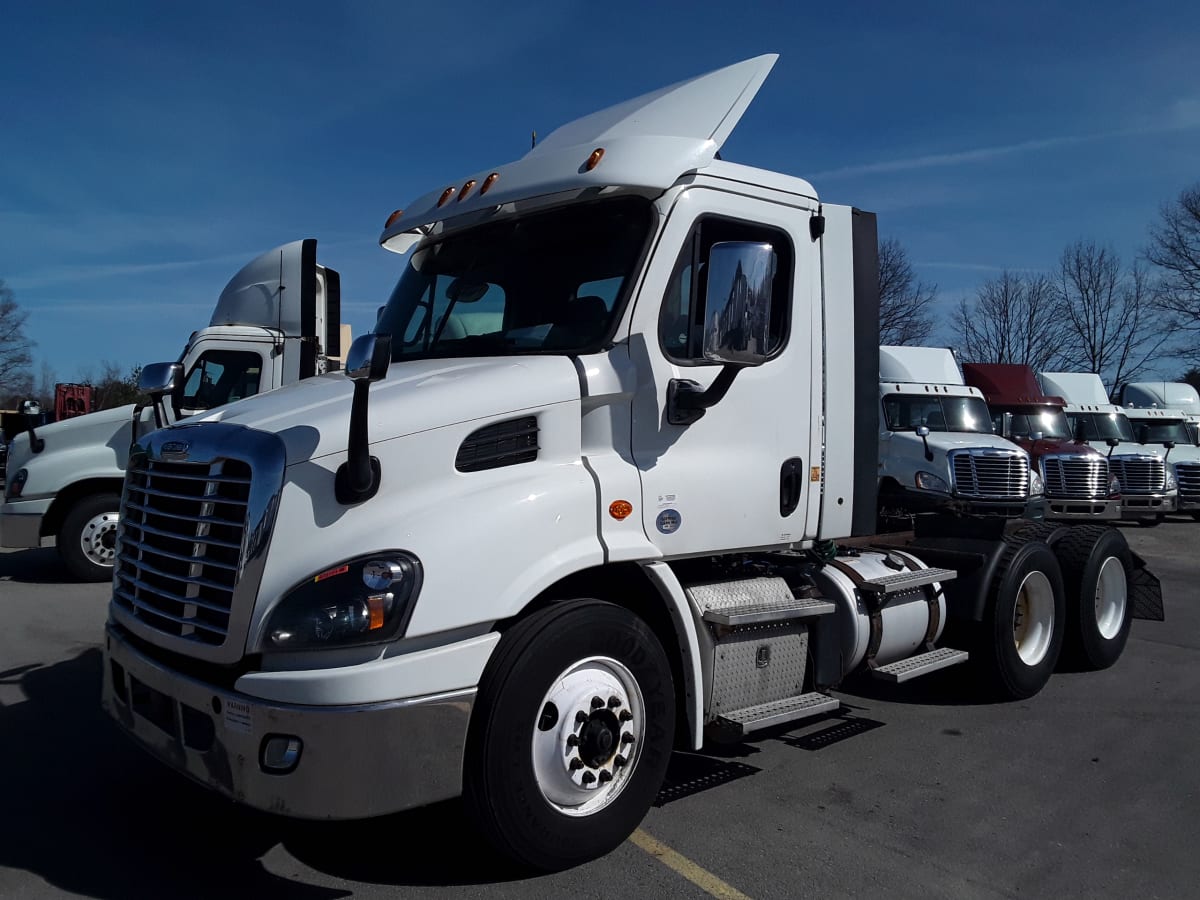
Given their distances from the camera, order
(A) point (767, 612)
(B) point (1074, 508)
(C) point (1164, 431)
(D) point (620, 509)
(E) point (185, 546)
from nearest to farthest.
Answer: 1. (E) point (185, 546)
2. (D) point (620, 509)
3. (A) point (767, 612)
4. (B) point (1074, 508)
5. (C) point (1164, 431)

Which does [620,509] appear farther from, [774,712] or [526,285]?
[774,712]

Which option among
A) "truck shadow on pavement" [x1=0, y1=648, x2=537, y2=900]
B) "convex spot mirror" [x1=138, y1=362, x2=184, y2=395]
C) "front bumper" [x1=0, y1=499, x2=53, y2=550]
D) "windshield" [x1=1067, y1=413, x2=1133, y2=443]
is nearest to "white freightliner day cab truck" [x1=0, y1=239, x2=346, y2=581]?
"front bumper" [x1=0, y1=499, x2=53, y2=550]

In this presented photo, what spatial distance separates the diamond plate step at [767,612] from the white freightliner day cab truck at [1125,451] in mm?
15696

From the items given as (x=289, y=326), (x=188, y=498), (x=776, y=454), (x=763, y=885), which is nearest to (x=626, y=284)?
(x=776, y=454)

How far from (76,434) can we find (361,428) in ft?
29.0

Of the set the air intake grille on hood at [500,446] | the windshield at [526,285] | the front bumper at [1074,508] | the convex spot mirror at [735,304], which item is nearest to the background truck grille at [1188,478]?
the front bumper at [1074,508]

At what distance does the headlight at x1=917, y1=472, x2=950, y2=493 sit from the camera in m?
13.7

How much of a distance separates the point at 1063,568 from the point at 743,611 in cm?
387

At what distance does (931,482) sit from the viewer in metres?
13.8

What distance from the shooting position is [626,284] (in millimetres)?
4199

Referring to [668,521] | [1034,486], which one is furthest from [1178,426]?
[668,521]

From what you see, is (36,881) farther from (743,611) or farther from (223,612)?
(743,611)

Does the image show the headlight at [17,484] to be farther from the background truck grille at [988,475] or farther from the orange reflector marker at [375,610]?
the background truck grille at [988,475]

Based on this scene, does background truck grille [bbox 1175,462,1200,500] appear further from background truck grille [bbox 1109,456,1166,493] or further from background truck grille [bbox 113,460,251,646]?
background truck grille [bbox 113,460,251,646]
